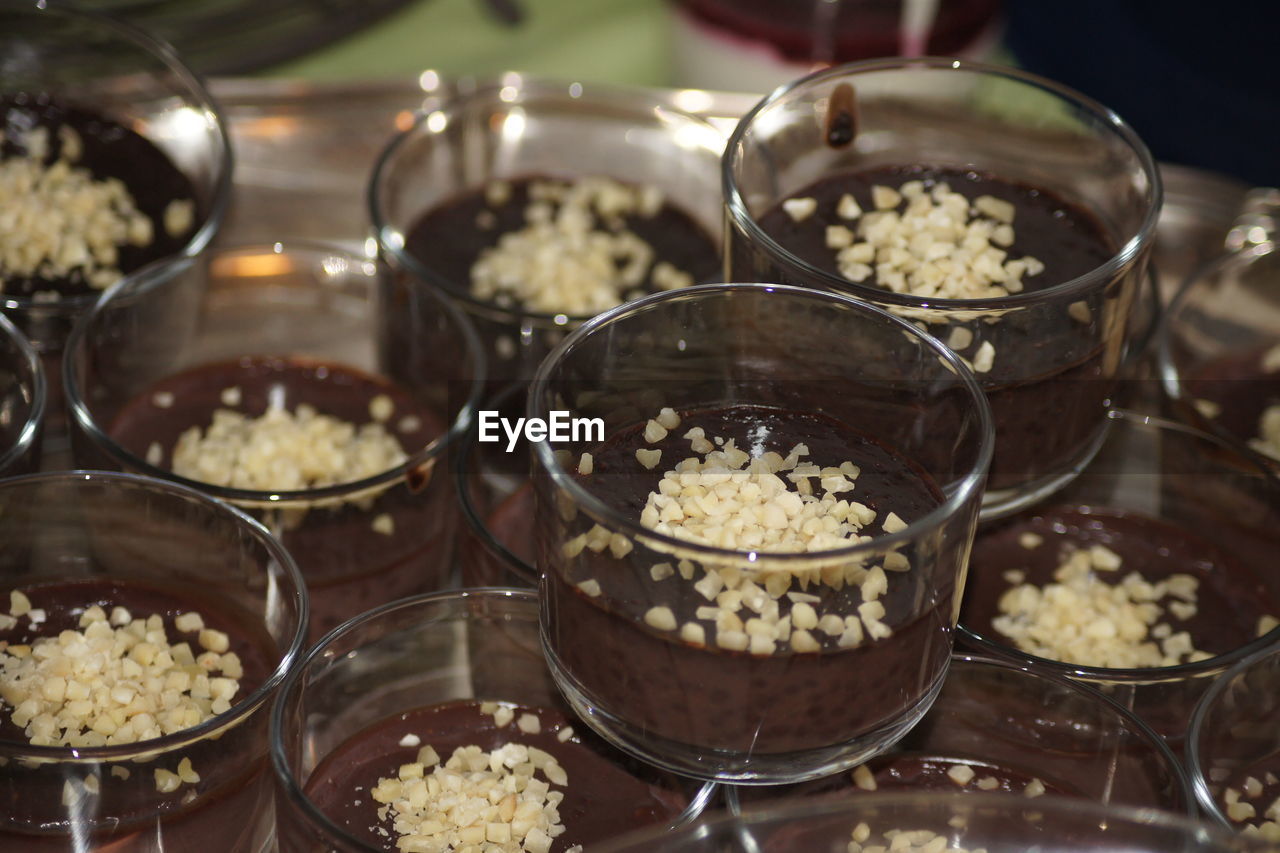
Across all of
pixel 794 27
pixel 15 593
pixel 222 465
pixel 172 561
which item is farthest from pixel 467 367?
pixel 794 27

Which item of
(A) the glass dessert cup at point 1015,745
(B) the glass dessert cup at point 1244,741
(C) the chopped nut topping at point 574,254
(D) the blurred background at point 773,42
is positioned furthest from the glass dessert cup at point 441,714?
(D) the blurred background at point 773,42

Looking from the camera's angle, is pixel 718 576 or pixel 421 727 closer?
pixel 718 576

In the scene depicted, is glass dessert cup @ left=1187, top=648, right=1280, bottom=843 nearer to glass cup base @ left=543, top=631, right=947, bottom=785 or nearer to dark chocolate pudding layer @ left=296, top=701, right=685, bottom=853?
glass cup base @ left=543, top=631, right=947, bottom=785

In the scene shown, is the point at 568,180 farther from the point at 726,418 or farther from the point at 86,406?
the point at 726,418

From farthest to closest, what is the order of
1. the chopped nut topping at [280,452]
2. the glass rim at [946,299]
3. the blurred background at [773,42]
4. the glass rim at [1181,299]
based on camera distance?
the blurred background at [773,42] < the glass rim at [1181,299] < the chopped nut topping at [280,452] < the glass rim at [946,299]

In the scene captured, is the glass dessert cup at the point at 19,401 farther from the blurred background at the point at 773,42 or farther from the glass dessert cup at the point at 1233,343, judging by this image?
the glass dessert cup at the point at 1233,343

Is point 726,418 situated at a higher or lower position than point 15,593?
higher

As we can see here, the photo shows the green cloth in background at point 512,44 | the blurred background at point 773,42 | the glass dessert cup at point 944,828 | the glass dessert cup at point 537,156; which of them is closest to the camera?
the glass dessert cup at point 944,828
